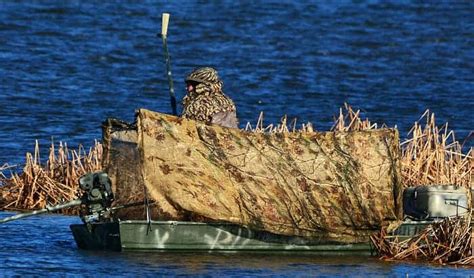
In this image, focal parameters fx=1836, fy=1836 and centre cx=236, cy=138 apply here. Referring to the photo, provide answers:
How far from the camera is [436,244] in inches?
598

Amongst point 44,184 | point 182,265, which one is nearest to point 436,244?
point 182,265

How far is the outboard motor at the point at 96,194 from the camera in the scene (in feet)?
49.8

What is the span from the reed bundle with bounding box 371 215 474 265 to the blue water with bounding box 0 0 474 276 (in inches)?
8.2

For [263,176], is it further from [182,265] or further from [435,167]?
Result: [435,167]

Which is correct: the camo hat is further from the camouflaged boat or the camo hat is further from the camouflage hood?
the camouflaged boat

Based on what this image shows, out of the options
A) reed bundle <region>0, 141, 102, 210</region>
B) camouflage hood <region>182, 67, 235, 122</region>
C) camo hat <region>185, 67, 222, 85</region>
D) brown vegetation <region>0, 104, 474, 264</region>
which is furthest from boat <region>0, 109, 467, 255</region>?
reed bundle <region>0, 141, 102, 210</region>

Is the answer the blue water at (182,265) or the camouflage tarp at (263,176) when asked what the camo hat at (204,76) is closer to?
the camouflage tarp at (263,176)

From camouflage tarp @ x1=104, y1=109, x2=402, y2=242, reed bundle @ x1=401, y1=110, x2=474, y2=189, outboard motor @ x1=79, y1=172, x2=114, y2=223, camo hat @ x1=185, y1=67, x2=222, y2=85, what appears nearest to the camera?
camouflage tarp @ x1=104, y1=109, x2=402, y2=242

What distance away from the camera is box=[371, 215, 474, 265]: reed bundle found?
15.1 meters

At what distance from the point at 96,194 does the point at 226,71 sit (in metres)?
16.3

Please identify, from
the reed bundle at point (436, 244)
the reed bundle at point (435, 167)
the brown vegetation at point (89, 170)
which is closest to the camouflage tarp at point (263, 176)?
the reed bundle at point (436, 244)

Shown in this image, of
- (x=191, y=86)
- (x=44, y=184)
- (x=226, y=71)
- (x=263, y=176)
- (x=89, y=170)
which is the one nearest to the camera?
(x=263, y=176)

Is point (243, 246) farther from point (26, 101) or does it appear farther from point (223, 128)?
point (26, 101)

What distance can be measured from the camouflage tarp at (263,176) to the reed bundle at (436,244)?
21 centimetres
